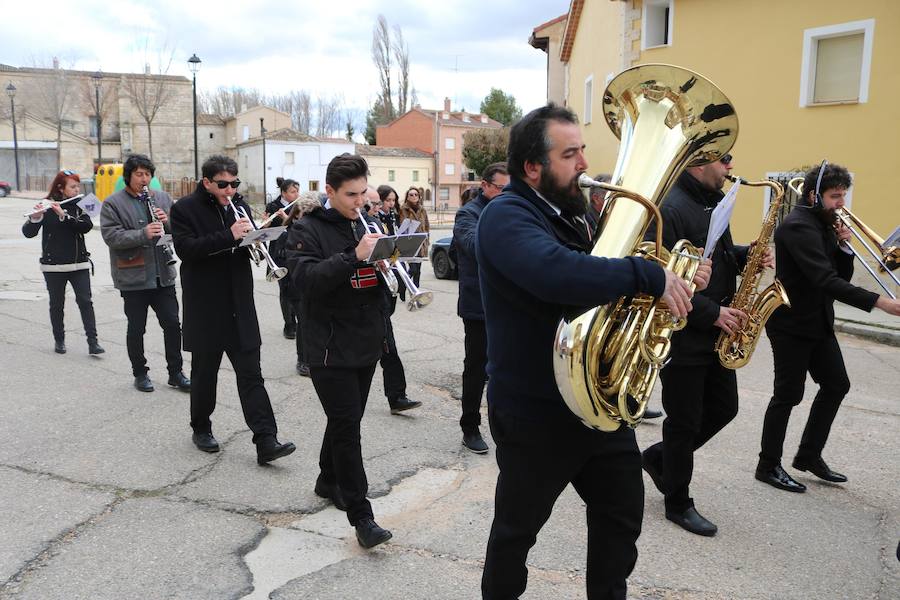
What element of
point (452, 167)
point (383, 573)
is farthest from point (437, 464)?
point (452, 167)

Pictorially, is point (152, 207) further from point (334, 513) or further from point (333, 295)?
point (334, 513)

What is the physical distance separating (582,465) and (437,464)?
2.50m

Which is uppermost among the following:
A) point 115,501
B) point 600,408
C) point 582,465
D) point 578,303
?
point 578,303

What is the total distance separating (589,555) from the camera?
2561 mm

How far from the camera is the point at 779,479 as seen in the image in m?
4.52

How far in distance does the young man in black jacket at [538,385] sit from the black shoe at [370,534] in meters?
1.14

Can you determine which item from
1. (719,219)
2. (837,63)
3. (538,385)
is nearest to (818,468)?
(719,219)

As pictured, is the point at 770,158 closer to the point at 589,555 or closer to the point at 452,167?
the point at 589,555

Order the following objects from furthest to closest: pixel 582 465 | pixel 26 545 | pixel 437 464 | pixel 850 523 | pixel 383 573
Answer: pixel 437 464 < pixel 850 523 < pixel 26 545 < pixel 383 573 < pixel 582 465

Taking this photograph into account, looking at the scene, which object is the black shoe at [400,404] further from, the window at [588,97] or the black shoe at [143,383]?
the window at [588,97]

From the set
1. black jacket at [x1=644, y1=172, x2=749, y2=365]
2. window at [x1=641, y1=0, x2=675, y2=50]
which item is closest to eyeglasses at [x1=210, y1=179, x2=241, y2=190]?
black jacket at [x1=644, y1=172, x2=749, y2=365]

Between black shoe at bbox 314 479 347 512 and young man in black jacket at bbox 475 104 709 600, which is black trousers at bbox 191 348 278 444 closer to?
black shoe at bbox 314 479 347 512

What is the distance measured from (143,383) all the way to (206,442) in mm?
1746

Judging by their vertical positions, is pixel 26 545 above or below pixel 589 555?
below
